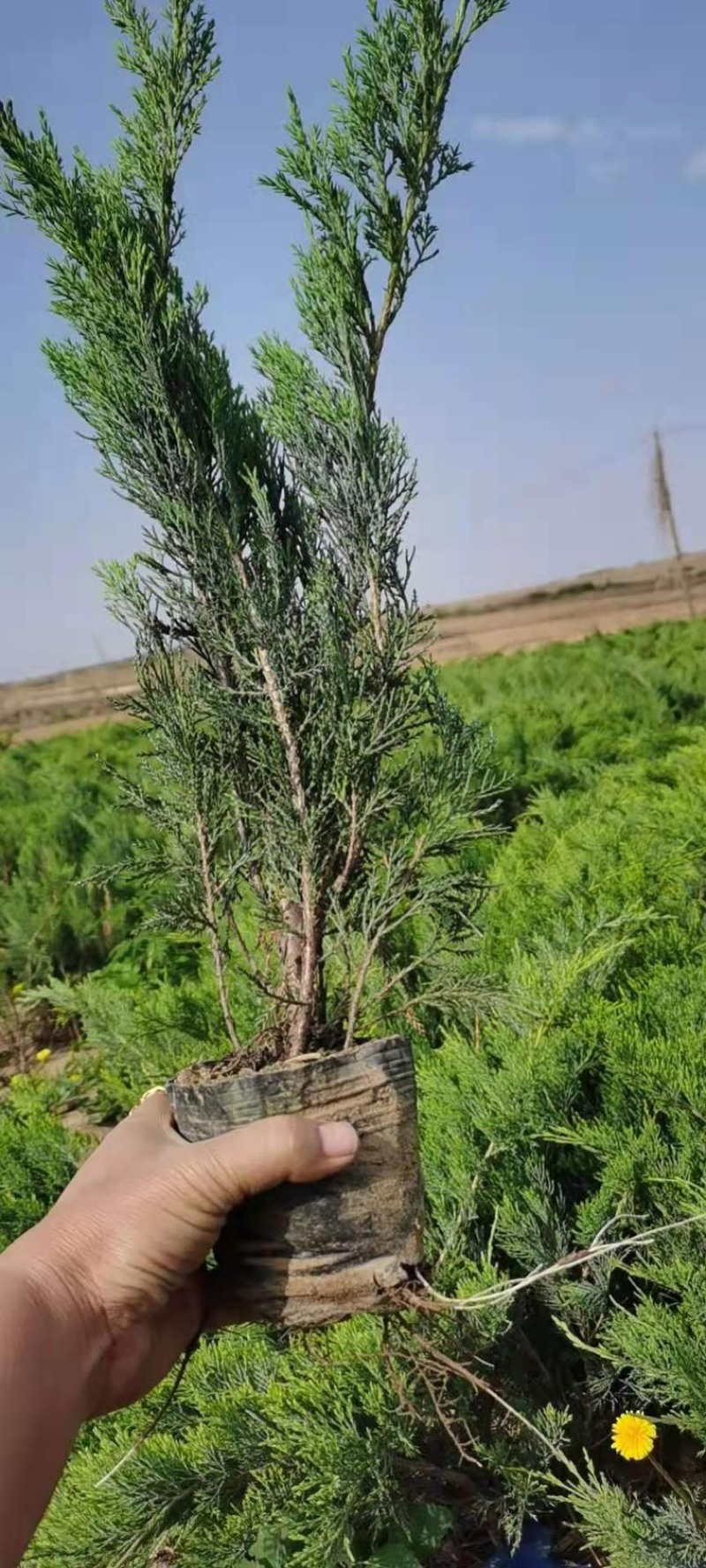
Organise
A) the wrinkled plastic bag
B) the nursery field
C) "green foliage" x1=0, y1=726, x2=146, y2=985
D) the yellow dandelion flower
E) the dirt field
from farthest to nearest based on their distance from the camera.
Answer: the dirt field, "green foliage" x1=0, y1=726, x2=146, y2=985, the wrinkled plastic bag, the yellow dandelion flower, the nursery field

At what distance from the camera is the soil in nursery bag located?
1.80 m

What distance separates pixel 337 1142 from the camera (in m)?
1.76

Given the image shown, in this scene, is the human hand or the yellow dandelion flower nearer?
the human hand

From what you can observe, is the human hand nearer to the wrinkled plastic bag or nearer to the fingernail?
the fingernail

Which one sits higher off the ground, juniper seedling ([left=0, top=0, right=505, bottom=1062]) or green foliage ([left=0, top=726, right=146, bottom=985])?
juniper seedling ([left=0, top=0, right=505, bottom=1062])

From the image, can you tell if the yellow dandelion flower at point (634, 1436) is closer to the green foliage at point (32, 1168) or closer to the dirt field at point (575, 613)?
the green foliage at point (32, 1168)

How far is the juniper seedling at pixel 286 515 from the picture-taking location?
6.86ft

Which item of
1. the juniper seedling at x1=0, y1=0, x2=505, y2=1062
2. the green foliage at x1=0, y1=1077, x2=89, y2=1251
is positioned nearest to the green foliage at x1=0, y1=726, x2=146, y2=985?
the green foliage at x1=0, y1=1077, x2=89, y2=1251

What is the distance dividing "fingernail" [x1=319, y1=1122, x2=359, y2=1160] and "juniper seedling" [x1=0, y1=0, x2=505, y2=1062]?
28 cm

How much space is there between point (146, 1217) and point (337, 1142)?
28cm

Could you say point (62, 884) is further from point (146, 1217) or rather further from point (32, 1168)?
point (146, 1217)

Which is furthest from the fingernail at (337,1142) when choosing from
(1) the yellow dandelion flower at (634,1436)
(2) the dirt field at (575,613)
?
(2) the dirt field at (575,613)

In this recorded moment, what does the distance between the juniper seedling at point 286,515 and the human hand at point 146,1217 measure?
0.32m

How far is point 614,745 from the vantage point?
7617 millimetres
